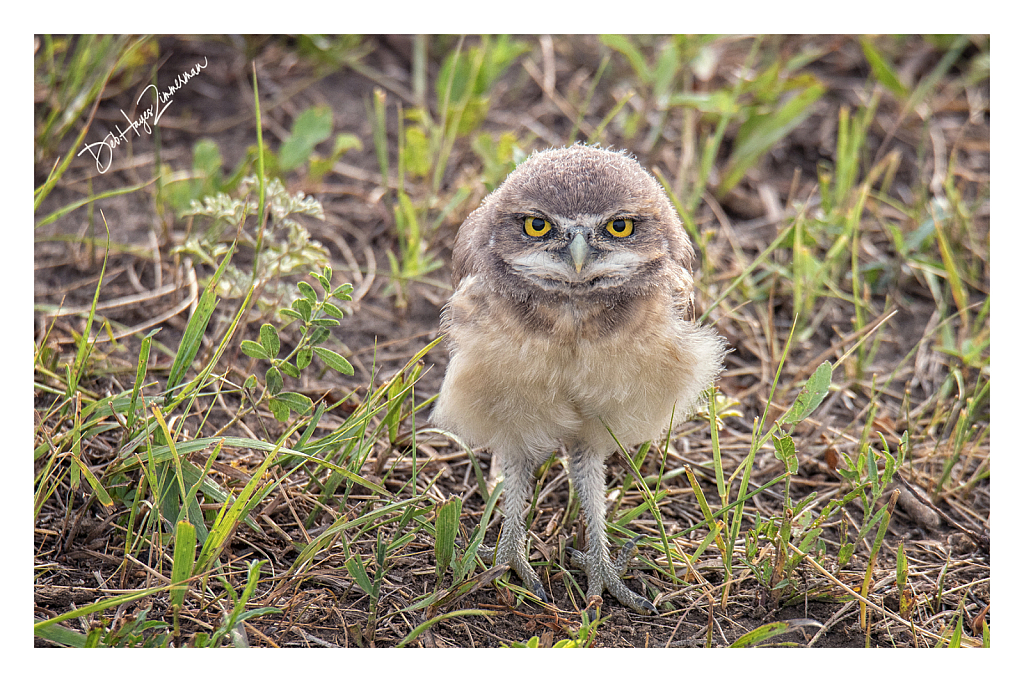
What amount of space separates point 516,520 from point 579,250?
1139 millimetres

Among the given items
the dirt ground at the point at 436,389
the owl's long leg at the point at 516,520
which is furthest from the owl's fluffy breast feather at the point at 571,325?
the dirt ground at the point at 436,389

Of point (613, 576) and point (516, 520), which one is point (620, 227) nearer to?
point (516, 520)

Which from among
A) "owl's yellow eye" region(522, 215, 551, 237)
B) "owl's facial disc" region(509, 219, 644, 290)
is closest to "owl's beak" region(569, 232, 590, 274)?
"owl's facial disc" region(509, 219, 644, 290)

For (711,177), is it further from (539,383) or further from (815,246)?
(539,383)

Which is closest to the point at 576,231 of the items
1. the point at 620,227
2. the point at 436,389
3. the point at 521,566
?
the point at 620,227

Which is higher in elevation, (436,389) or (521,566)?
(436,389)

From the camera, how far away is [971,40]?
6.04m

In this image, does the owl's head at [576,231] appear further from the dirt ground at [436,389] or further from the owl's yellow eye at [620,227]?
the dirt ground at [436,389]

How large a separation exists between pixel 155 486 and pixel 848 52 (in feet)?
17.8

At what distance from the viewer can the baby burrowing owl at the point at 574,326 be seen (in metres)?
3.12

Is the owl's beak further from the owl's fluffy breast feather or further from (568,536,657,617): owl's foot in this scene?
(568,536,657,617): owl's foot

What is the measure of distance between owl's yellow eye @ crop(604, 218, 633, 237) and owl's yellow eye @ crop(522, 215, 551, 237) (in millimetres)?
227

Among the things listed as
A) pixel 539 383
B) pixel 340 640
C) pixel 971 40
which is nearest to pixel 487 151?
pixel 539 383

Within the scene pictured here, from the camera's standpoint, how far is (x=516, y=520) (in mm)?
3508
